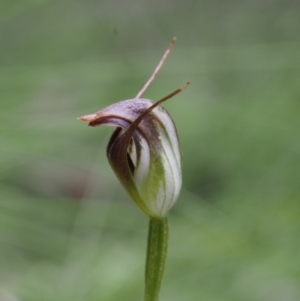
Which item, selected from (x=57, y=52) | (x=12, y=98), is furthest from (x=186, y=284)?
(x=57, y=52)

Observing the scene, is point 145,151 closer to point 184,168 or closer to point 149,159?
point 149,159

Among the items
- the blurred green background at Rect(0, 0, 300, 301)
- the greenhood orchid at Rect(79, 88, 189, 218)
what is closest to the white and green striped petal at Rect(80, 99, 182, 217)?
the greenhood orchid at Rect(79, 88, 189, 218)

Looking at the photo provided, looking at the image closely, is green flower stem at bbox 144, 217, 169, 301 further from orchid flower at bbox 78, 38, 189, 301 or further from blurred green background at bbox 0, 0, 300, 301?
blurred green background at bbox 0, 0, 300, 301

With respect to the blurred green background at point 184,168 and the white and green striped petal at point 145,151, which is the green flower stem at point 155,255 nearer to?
the white and green striped petal at point 145,151

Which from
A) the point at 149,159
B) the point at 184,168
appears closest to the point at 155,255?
the point at 149,159

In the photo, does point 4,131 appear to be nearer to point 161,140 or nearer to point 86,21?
point 86,21

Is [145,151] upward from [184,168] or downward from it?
upward
